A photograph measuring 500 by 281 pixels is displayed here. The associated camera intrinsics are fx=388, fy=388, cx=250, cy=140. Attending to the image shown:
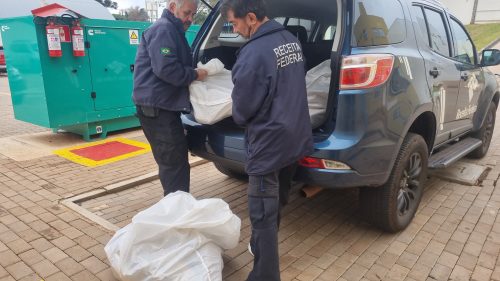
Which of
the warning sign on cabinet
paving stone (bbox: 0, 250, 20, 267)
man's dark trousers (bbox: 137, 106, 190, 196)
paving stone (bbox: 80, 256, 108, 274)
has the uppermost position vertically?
the warning sign on cabinet

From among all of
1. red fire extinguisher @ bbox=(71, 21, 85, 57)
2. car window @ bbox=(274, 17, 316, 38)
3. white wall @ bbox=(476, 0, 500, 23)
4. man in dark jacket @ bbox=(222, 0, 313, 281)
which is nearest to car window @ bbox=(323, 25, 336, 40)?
car window @ bbox=(274, 17, 316, 38)

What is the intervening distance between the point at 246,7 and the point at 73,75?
4267 mm

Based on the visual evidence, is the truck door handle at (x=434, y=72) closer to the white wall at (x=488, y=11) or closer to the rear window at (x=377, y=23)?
the rear window at (x=377, y=23)

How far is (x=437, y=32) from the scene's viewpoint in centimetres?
357

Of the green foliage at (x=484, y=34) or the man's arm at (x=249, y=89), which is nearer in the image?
the man's arm at (x=249, y=89)

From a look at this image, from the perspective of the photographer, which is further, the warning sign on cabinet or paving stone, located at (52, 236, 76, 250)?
the warning sign on cabinet

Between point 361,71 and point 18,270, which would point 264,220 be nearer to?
point 361,71

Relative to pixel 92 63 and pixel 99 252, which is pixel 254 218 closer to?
pixel 99 252

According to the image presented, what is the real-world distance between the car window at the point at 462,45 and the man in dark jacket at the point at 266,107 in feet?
8.20

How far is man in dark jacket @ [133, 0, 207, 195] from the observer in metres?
2.74

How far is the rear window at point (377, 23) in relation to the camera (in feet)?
8.23

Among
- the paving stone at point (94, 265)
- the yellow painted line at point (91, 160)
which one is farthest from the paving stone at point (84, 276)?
the yellow painted line at point (91, 160)

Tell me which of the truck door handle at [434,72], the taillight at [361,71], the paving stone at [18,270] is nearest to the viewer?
the taillight at [361,71]

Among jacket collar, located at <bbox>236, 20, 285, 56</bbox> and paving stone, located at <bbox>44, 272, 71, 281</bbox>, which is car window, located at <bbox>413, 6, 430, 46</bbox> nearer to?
jacket collar, located at <bbox>236, 20, 285, 56</bbox>
